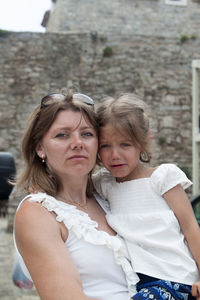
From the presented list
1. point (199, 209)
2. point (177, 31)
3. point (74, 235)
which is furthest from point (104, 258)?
point (177, 31)

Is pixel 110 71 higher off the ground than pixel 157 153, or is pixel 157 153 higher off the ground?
pixel 110 71

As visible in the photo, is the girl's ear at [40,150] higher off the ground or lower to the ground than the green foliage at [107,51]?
lower

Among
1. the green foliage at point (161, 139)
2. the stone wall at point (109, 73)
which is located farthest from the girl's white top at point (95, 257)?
the green foliage at point (161, 139)

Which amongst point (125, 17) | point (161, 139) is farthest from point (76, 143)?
point (125, 17)

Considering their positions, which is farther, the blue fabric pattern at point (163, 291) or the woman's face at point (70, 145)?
the woman's face at point (70, 145)

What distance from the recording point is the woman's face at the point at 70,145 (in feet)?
5.72

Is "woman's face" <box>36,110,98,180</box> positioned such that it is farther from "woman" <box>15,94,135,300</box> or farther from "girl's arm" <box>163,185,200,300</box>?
"girl's arm" <box>163,185,200,300</box>

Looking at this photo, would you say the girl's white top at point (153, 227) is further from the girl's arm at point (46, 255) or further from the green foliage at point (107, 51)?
the green foliage at point (107, 51)

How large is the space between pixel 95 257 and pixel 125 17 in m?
15.4

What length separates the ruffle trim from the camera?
166cm

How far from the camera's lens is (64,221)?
165cm

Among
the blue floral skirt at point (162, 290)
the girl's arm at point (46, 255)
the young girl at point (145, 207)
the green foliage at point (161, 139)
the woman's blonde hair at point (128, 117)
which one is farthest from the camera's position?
the green foliage at point (161, 139)

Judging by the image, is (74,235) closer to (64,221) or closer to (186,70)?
(64,221)

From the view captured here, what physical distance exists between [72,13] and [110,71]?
3.45 metres
